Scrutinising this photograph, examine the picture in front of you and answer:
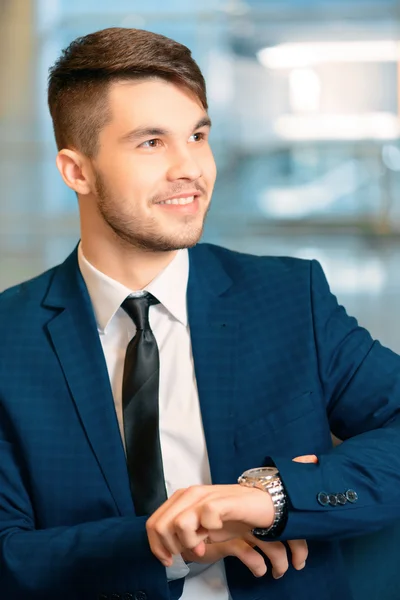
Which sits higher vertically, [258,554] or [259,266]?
[259,266]

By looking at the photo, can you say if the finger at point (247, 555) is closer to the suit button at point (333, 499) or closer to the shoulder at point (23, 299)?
the suit button at point (333, 499)

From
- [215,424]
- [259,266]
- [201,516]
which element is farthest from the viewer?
[259,266]

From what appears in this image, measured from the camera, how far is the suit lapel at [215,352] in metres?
1.75

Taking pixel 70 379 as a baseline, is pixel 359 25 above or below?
above

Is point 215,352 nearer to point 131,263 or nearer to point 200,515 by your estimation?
point 131,263

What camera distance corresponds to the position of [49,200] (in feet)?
36.9

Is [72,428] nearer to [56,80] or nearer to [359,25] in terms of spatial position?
[56,80]

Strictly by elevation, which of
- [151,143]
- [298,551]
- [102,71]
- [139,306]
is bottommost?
[298,551]

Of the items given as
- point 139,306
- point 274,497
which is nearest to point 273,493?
point 274,497

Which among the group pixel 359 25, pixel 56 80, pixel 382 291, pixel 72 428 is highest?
pixel 359 25

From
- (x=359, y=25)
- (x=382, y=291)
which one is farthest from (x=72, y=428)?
(x=359, y=25)

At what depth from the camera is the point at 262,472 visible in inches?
60.9

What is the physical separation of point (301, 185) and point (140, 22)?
260 centimetres

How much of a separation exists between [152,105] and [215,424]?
61 cm
